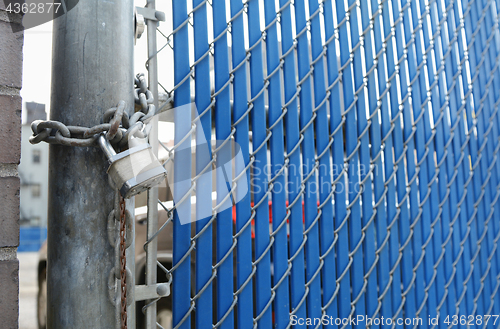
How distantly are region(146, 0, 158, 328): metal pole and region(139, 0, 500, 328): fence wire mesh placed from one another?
4 cm

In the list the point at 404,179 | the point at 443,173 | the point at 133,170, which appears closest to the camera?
the point at 133,170

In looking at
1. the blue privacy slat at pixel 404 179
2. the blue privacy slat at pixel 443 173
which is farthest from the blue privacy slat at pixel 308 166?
the blue privacy slat at pixel 443 173

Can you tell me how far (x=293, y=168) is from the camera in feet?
4.37

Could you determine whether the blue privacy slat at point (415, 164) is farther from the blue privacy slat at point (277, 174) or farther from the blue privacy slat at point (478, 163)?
the blue privacy slat at point (277, 174)

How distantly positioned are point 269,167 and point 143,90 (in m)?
0.49

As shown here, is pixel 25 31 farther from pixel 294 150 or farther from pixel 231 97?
pixel 294 150

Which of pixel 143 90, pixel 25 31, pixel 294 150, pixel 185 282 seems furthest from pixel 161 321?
pixel 25 31

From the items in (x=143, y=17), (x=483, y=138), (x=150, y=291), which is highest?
(x=143, y=17)

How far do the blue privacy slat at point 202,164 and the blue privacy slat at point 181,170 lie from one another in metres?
0.04

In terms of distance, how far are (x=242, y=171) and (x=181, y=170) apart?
0.21 m

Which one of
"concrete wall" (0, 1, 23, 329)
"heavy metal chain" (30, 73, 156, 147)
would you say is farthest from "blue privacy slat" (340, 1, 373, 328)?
"concrete wall" (0, 1, 23, 329)

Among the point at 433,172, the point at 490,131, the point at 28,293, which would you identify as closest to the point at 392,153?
the point at 433,172

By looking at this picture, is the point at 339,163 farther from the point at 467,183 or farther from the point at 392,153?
the point at 467,183

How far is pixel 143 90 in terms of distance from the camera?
1.00m
